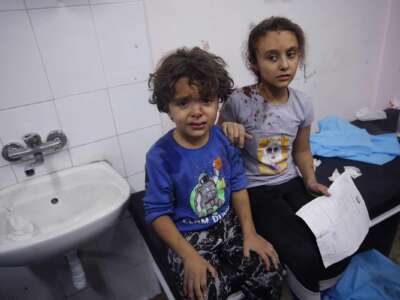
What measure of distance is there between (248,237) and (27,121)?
2.52ft

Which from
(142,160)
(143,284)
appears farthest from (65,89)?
(143,284)

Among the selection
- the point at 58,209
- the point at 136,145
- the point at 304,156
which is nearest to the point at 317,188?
the point at 304,156

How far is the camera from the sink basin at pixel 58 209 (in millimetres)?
688

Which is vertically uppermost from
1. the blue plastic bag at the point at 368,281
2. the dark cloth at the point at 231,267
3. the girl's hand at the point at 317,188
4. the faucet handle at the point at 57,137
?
the faucet handle at the point at 57,137

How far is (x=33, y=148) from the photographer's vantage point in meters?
0.88

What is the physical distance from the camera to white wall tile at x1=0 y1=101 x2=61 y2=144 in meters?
0.85

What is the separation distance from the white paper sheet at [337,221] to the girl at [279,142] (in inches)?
1.3

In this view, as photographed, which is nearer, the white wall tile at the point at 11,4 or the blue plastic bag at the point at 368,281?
the white wall tile at the point at 11,4

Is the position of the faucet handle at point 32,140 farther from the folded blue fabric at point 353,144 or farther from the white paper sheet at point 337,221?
the folded blue fabric at point 353,144

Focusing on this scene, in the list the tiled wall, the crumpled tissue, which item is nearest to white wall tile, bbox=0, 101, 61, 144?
the tiled wall

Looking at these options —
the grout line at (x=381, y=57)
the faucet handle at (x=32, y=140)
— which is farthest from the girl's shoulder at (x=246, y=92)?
the grout line at (x=381, y=57)

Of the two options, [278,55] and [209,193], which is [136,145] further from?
[278,55]

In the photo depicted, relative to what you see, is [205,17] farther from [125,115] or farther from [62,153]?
[62,153]

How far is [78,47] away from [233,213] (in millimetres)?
727
